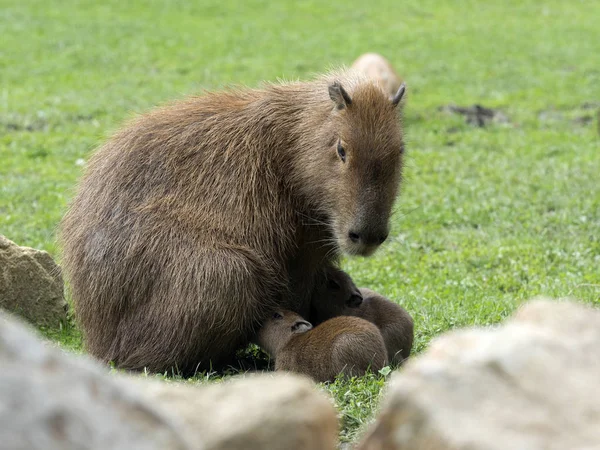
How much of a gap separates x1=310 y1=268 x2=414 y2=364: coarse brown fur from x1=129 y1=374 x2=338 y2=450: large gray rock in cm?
250

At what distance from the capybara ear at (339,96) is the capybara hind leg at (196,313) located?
35.4 inches

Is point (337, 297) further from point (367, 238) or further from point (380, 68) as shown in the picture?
point (380, 68)

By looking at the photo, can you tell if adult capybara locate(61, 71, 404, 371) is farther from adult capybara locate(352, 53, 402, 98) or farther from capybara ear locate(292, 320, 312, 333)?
adult capybara locate(352, 53, 402, 98)

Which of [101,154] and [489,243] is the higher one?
[101,154]

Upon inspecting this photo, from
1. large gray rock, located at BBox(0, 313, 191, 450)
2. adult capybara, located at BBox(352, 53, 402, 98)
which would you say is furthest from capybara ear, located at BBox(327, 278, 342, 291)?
adult capybara, located at BBox(352, 53, 402, 98)

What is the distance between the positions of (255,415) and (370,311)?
294 centimetres

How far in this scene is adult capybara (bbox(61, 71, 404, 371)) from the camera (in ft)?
15.3

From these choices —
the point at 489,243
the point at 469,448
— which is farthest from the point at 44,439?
the point at 489,243

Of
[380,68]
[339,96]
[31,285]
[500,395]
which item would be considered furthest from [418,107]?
[500,395]

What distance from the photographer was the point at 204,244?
4699mm

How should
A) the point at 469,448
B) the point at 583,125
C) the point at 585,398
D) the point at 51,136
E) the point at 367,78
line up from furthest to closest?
1. the point at 583,125
2. the point at 51,136
3. the point at 367,78
4. the point at 585,398
5. the point at 469,448

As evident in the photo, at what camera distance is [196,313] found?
463cm

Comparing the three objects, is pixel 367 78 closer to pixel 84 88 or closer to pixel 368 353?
pixel 368 353

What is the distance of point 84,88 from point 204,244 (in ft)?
35.2
